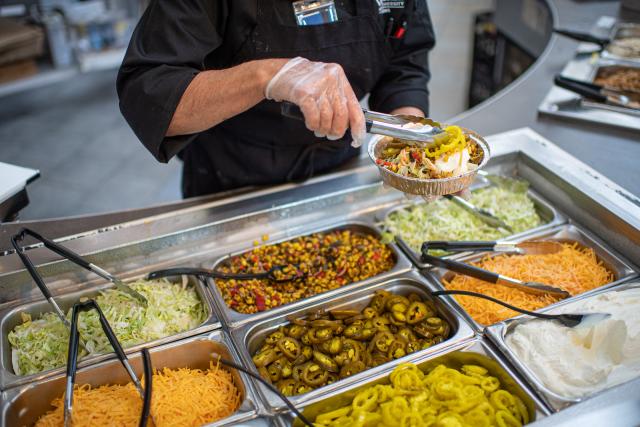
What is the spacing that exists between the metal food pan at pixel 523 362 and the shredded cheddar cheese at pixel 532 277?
8 centimetres

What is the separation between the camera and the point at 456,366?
1.65 m

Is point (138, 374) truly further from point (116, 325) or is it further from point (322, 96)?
point (322, 96)

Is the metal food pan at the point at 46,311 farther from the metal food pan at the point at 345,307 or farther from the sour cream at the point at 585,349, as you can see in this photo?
the sour cream at the point at 585,349

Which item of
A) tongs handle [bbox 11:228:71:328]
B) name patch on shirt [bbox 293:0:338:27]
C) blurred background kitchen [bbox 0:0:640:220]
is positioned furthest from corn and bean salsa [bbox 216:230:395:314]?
blurred background kitchen [bbox 0:0:640:220]

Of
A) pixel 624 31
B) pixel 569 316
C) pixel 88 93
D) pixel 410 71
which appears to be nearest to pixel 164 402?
pixel 569 316

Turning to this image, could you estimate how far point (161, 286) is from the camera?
6.18ft

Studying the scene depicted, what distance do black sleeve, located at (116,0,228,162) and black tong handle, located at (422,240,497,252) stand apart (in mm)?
1001

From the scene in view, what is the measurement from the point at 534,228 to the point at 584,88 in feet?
3.90

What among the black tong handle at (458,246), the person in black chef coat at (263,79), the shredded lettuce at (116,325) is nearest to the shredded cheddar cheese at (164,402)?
the shredded lettuce at (116,325)

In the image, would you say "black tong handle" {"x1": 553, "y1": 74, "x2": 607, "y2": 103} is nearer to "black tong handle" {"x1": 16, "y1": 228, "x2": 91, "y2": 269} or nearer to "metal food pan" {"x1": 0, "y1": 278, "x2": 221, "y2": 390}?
"metal food pan" {"x1": 0, "y1": 278, "x2": 221, "y2": 390}

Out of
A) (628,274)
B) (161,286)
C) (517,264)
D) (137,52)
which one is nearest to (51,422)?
(161,286)

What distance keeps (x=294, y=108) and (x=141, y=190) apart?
3.67 meters

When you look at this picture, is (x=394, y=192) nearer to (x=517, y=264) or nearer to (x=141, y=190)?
(x=517, y=264)

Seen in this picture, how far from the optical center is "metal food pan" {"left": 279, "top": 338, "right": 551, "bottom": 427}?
1.45m
